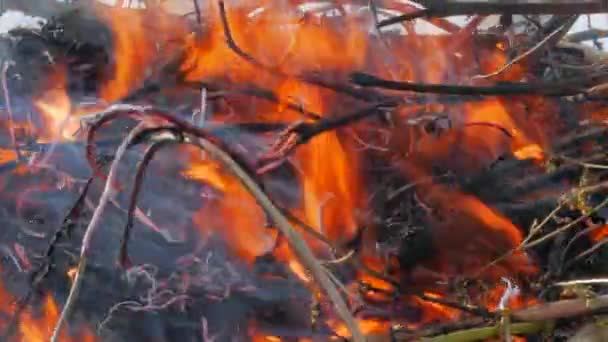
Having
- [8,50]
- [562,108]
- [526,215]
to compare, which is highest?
[8,50]

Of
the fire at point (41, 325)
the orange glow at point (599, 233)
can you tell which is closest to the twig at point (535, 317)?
the orange glow at point (599, 233)

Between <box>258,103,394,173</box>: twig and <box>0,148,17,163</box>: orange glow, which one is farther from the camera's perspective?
<box>0,148,17,163</box>: orange glow

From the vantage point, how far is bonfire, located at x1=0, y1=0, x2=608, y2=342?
2.75 feet

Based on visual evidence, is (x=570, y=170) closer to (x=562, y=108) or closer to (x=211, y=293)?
(x=562, y=108)

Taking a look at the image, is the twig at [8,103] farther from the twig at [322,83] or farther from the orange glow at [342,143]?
the twig at [322,83]

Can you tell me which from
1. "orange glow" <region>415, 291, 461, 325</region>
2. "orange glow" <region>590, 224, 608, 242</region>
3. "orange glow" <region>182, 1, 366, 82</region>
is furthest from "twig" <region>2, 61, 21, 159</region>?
"orange glow" <region>590, 224, 608, 242</region>

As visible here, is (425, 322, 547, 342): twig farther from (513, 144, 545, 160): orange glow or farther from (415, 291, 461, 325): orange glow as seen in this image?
(513, 144, 545, 160): orange glow

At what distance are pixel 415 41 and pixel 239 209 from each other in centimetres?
37

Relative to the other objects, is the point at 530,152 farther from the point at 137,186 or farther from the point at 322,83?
the point at 137,186

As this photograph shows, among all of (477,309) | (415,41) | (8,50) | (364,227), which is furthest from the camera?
(8,50)

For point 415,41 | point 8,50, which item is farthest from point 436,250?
point 8,50

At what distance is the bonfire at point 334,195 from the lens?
84 centimetres

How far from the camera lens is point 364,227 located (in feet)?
2.91

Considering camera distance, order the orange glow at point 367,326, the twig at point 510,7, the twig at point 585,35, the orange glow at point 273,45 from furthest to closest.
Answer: the twig at point 585,35 → the orange glow at point 273,45 → the orange glow at point 367,326 → the twig at point 510,7
